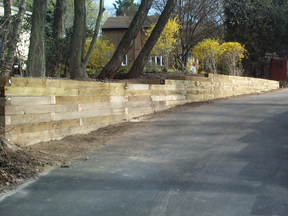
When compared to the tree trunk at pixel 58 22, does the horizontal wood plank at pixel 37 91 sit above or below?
below

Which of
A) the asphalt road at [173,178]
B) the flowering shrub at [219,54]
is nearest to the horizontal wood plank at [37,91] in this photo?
the asphalt road at [173,178]

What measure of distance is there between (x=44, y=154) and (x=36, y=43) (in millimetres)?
4222

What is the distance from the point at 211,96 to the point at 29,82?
9.56 meters

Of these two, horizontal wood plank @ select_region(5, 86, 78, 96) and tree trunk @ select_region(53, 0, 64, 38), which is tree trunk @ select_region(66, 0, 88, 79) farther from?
tree trunk @ select_region(53, 0, 64, 38)

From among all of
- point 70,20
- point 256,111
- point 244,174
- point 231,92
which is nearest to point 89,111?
point 244,174

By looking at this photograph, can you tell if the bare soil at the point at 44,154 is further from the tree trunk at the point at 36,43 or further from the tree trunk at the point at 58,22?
the tree trunk at the point at 58,22

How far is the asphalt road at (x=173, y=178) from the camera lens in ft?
12.9

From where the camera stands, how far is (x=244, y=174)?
5.04 metres

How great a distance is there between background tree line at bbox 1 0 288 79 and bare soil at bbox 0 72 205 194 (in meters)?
2.86

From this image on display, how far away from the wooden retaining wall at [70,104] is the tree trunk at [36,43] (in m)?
1.94

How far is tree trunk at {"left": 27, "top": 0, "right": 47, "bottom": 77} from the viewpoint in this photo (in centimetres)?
920

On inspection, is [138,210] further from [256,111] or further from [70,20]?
[70,20]

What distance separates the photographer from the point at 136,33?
1244 centimetres

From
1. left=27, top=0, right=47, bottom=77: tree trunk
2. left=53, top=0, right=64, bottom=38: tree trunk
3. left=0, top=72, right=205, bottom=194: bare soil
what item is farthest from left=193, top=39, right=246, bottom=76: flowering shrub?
left=27, top=0, right=47, bottom=77: tree trunk
